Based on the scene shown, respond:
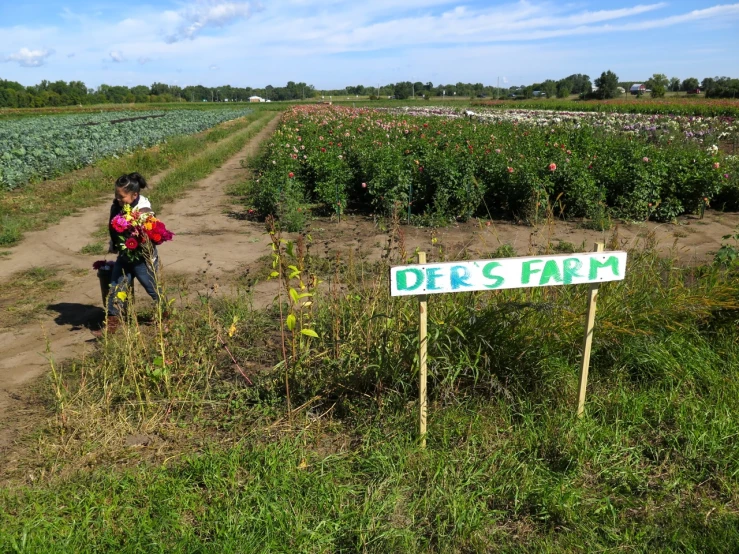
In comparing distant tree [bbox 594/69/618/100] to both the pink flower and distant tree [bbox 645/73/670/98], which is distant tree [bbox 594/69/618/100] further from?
the pink flower

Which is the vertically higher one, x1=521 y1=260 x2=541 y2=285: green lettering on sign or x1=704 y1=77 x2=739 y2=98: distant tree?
x1=704 y1=77 x2=739 y2=98: distant tree

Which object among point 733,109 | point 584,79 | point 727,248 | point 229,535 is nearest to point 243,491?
point 229,535

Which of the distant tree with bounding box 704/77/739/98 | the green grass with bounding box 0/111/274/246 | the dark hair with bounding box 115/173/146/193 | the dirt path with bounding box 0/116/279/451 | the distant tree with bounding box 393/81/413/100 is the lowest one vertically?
the dirt path with bounding box 0/116/279/451

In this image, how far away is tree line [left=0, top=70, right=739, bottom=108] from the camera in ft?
191

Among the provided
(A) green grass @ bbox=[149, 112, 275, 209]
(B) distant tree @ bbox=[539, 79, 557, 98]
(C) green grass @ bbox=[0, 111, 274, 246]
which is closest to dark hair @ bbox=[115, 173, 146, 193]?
(C) green grass @ bbox=[0, 111, 274, 246]

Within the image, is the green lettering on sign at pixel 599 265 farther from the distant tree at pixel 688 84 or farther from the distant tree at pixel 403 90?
the distant tree at pixel 403 90

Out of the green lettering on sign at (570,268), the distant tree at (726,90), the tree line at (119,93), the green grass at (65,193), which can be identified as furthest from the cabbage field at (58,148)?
the tree line at (119,93)

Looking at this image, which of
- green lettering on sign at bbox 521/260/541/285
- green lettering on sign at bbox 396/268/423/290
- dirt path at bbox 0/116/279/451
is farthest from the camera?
dirt path at bbox 0/116/279/451

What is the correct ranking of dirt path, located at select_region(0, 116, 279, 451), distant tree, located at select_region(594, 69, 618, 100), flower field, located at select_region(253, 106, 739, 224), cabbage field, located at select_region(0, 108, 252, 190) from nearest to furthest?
dirt path, located at select_region(0, 116, 279, 451) < flower field, located at select_region(253, 106, 739, 224) < cabbage field, located at select_region(0, 108, 252, 190) < distant tree, located at select_region(594, 69, 618, 100)

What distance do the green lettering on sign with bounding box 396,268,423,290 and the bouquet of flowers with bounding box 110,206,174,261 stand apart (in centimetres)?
255

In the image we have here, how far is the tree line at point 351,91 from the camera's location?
191 feet

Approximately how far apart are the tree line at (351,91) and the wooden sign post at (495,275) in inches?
2137

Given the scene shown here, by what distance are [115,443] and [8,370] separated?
197cm

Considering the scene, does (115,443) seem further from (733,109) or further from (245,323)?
(733,109)
